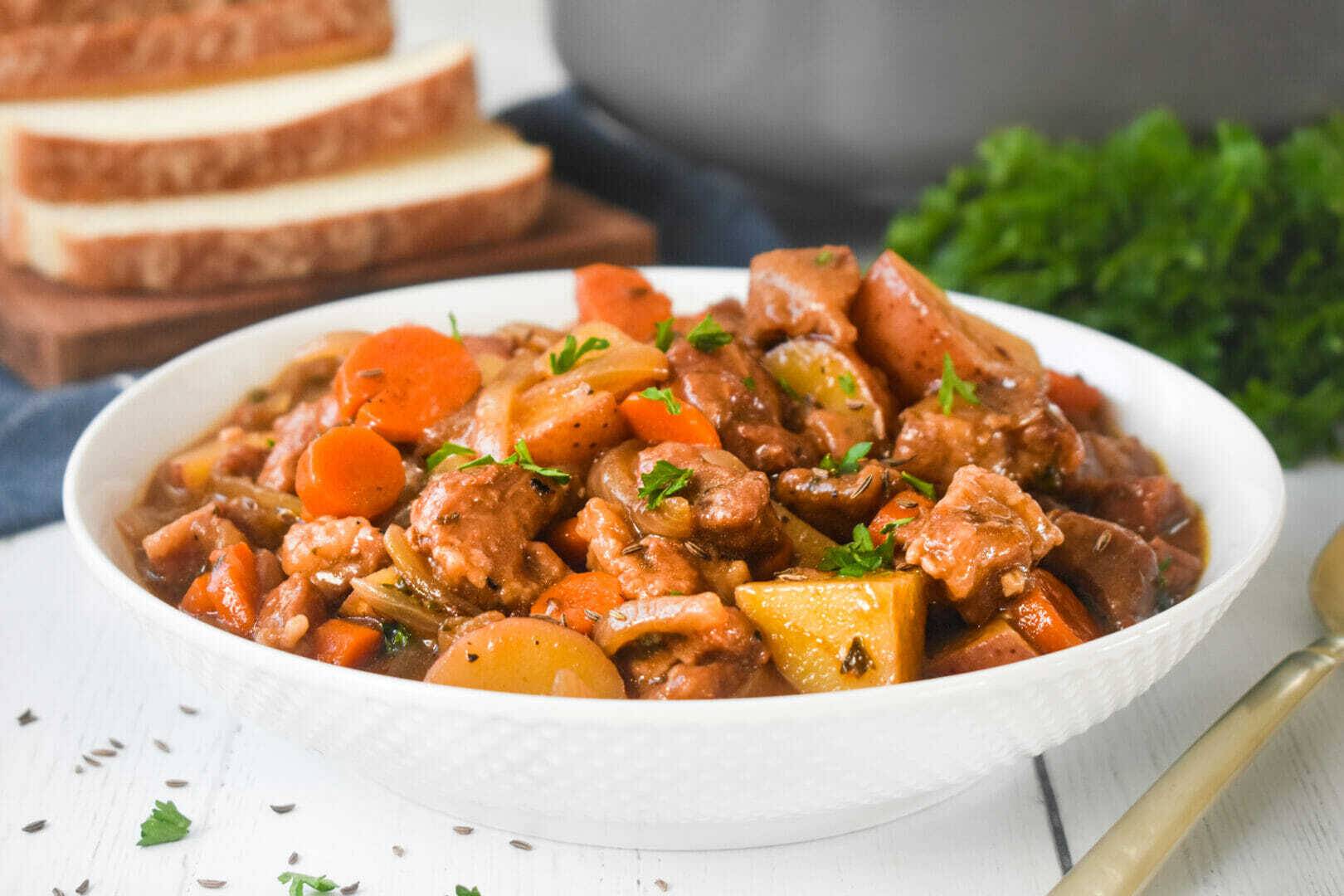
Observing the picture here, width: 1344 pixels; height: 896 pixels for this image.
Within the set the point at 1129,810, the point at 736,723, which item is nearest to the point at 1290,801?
the point at 1129,810

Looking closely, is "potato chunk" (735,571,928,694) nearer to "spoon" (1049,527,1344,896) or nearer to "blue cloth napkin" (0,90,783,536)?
"spoon" (1049,527,1344,896)

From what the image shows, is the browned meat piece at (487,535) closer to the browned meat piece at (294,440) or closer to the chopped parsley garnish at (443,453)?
the chopped parsley garnish at (443,453)

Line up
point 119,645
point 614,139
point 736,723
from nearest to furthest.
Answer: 1. point 736,723
2. point 119,645
3. point 614,139

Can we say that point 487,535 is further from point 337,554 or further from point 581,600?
point 337,554

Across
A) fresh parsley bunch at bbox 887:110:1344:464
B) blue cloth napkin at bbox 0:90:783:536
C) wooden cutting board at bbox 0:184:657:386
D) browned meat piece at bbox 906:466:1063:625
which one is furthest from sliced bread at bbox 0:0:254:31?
browned meat piece at bbox 906:466:1063:625

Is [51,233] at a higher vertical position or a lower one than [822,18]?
lower

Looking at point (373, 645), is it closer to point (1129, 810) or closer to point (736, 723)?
point (736, 723)
